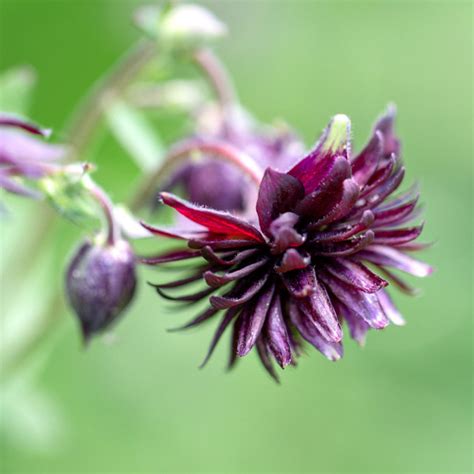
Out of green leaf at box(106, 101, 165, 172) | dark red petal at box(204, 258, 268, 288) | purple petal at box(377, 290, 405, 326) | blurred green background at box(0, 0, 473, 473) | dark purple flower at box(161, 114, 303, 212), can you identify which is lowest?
blurred green background at box(0, 0, 473, 473)

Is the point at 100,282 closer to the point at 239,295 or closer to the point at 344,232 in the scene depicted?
the point at 239,295

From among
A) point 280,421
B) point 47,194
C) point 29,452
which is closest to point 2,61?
point 29,452

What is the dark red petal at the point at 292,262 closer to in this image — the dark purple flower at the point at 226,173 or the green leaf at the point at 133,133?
the dark purple flower at the point at 226,173

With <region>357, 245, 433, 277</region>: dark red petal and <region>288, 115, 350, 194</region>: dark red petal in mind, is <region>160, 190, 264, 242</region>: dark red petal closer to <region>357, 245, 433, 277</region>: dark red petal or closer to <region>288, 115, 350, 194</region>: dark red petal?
<region>288, 115, 350, 194</region>: dark red petal

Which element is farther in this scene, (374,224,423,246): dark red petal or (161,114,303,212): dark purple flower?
(161,114,303,212): dark purple flower

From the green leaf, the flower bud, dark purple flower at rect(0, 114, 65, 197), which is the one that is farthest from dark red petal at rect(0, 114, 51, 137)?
the green leaf

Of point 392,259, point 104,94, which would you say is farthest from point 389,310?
point 104,94

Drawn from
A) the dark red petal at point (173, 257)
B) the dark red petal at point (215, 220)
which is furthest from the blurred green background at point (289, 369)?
the dark red petal at point (215, 220)
